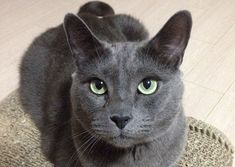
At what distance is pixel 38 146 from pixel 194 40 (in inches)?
39.0

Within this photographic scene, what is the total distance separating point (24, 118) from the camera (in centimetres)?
149

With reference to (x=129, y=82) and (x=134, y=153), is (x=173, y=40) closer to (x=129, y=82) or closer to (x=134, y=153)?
(x=129, y=82)

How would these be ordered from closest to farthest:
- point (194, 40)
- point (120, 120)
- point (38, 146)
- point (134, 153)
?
point (120, 120) < point (134, 153) < point (38, 146) < point (194, 40)

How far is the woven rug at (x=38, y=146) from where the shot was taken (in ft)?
4.29

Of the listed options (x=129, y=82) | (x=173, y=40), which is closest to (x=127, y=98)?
(x=129, y=82)

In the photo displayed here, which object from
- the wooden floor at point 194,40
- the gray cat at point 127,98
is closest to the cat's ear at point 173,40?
the gray cat at point 127,98

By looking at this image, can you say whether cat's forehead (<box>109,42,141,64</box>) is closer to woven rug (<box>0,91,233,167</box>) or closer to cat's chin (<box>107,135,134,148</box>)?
cat's chin (<box>107,135,134,148</box>)

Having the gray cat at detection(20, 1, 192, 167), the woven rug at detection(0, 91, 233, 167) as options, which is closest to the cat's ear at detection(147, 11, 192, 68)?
the gray cat at detection(20, 1, 192, 167)

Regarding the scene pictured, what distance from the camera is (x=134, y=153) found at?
0.99 m

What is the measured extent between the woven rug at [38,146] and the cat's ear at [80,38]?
1.82 feet

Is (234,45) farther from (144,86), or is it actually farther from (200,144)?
(144,86)

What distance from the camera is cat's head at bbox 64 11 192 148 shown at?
33.2 inches

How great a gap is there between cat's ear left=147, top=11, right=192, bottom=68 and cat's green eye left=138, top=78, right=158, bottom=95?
7cm

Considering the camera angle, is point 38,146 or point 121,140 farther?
point 38,146
